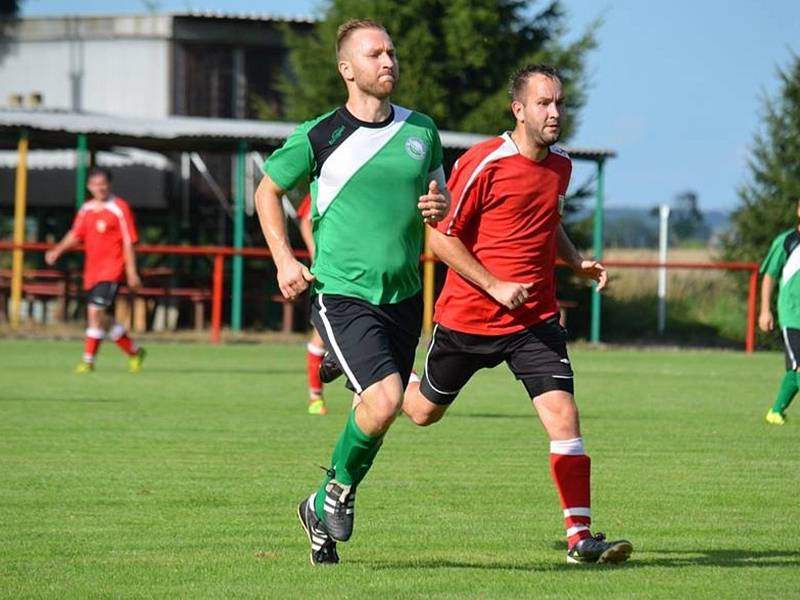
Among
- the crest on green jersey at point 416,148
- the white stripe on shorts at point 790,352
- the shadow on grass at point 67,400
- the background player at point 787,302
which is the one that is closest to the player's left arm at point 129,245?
the shadow on grass at point 67,400

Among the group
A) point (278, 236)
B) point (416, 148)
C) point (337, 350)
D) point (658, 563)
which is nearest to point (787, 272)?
point (658, 563)

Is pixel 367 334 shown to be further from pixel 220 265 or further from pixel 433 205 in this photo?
pixel 220 265

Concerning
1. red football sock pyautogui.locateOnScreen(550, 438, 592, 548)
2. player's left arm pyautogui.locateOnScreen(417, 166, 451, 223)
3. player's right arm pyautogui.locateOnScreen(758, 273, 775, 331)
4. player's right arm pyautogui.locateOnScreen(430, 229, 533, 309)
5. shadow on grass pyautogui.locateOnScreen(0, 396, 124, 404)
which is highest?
player's left arm pyautogui.locateOnScreen(417, 166, 451, 223)

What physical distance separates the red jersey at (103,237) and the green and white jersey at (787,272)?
8.20 metres

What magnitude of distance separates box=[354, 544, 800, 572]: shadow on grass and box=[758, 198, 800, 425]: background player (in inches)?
258

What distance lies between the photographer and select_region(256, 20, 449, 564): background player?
24.2 ft

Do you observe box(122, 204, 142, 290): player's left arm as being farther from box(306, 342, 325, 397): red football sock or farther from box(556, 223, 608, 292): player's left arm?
box(556, 223, 608, 292): player's left arm

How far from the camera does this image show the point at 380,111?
7.51 meters

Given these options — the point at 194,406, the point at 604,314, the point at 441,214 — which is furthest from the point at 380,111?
the point at 604,314

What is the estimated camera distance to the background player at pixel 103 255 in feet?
65.6

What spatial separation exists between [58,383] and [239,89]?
22581mm

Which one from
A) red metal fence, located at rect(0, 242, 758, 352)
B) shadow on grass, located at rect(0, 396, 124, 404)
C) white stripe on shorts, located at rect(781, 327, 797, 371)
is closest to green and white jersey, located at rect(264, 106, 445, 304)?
white stripe on shorts, located at rect(781, 327, 797, 371)

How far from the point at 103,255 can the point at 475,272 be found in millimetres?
12993

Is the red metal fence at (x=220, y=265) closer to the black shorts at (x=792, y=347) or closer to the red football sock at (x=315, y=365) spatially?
the red football sock at (x=315, y=365)
